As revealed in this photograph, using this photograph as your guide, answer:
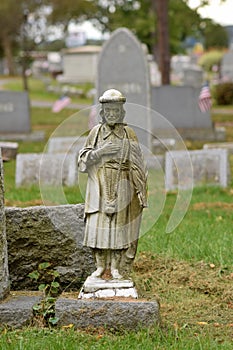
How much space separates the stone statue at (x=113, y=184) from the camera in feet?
19.7

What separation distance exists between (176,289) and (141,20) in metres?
26.2

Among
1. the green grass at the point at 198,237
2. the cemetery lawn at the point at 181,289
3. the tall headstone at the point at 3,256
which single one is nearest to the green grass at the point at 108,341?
the cemetery lawn at the point at 181,289

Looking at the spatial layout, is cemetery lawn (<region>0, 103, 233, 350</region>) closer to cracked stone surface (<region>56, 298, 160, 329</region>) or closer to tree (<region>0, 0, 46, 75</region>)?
cracked stone surface (<region>56, 298, 160, 329</region>)

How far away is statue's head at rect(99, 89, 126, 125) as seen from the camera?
6004 mm

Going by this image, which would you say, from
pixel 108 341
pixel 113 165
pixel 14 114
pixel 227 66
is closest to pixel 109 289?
pixel 108 341

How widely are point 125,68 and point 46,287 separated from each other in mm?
10579

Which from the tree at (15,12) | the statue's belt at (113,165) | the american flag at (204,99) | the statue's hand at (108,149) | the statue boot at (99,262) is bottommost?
the statue boot at (99,262)

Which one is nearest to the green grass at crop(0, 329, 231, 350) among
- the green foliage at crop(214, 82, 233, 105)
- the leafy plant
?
the leafy plant

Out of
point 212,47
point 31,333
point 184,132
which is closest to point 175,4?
point 184,132

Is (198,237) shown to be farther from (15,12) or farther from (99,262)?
(15,12)

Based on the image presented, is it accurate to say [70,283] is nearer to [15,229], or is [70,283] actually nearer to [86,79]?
[15,229]

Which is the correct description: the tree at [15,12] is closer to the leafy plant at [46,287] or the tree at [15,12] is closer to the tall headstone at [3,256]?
the leafy plant at [46,287]

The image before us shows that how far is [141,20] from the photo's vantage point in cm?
3256

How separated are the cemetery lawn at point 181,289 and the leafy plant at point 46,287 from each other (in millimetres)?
180
